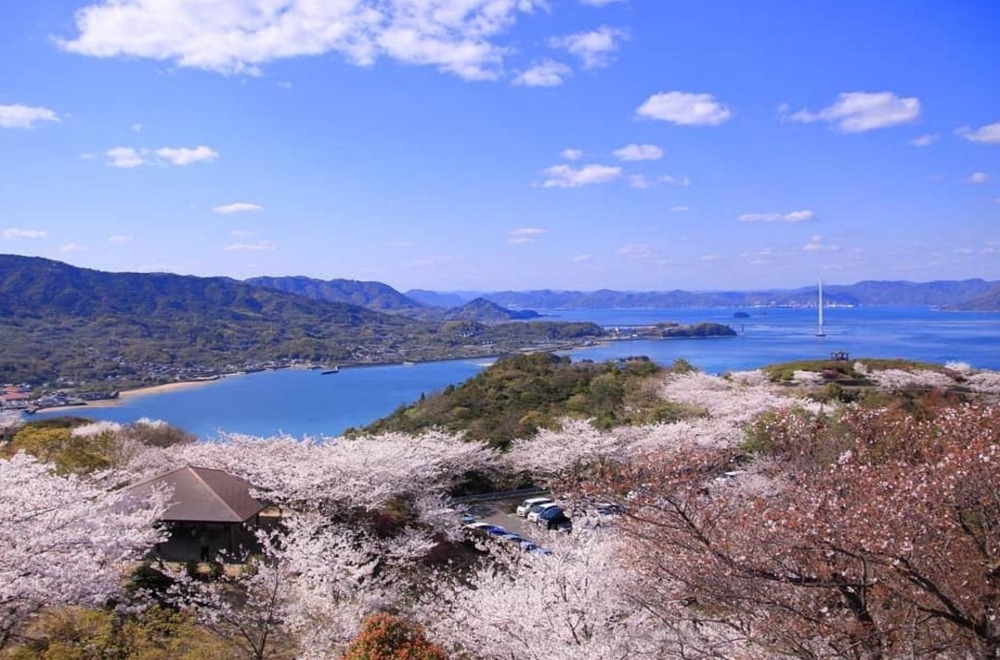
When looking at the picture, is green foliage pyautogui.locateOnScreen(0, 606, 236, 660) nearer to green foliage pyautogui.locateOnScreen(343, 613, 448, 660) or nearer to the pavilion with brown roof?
green foliage pyautogui.locateOnScreen(343, 613, 448, 660)

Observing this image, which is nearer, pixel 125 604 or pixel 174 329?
pixel 125 604

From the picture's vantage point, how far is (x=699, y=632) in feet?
23.1

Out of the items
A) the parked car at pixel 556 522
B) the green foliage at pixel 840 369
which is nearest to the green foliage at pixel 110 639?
the parked car at pixel 556 522

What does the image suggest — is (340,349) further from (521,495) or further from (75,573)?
(75,573)

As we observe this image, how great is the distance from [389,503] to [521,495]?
19.0ft

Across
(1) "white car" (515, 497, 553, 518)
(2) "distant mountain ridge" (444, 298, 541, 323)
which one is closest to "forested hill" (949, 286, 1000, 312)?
(2) "distant mountain ridge" (444, 298, 541, 323)

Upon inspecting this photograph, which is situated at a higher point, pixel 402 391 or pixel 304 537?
pixel 304 537

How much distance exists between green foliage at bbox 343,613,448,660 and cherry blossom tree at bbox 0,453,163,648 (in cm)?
345

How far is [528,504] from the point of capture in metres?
16.7

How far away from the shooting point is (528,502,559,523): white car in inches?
602

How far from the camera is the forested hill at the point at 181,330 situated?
7575cm

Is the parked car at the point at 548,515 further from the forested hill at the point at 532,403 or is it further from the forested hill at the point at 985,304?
the forested hill at the point at 985,304

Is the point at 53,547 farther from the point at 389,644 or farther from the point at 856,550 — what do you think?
the point at 856,550

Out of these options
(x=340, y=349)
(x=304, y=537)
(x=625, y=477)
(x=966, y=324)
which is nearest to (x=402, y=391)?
(x=340, y=349)
